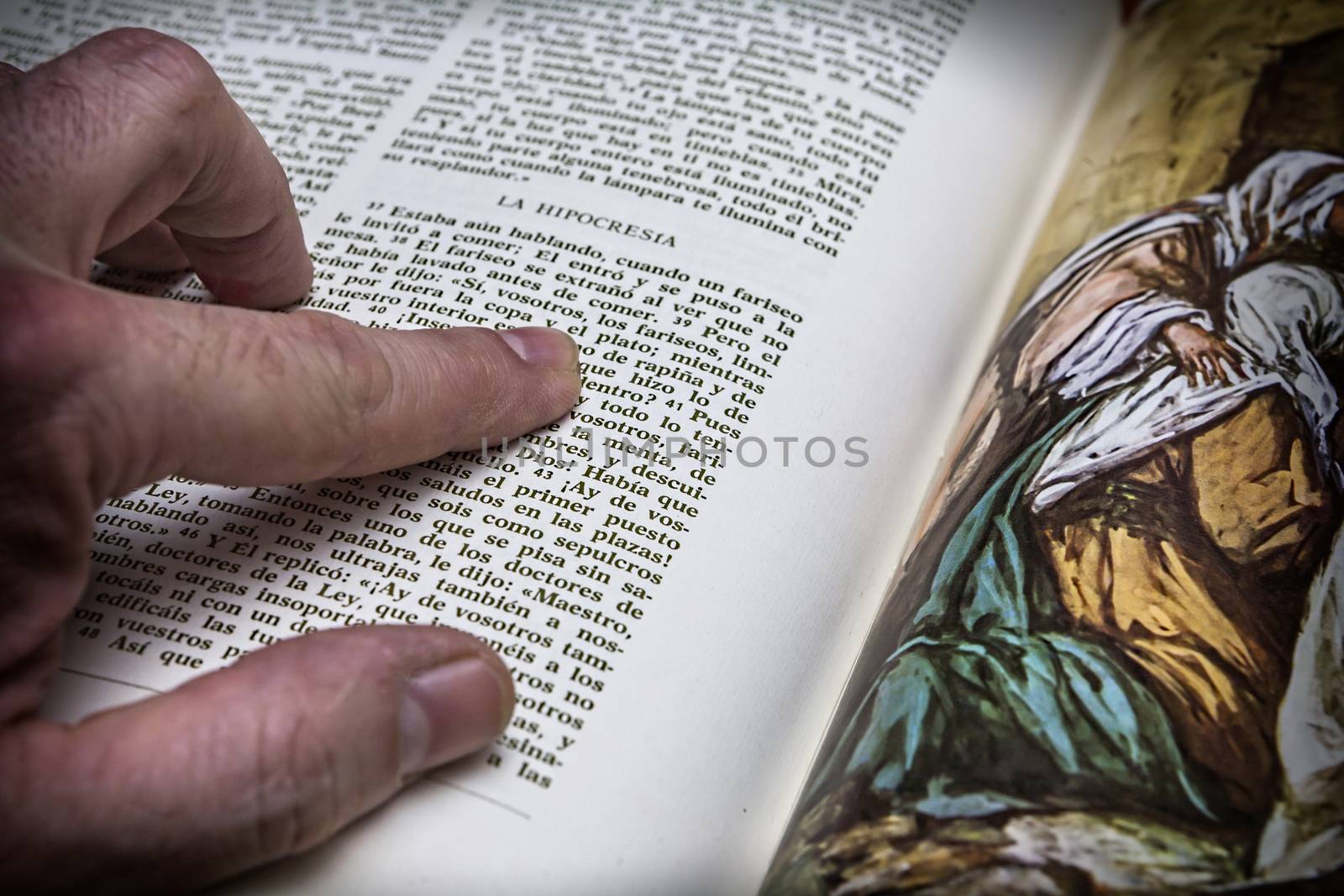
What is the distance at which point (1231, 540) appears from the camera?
70 centimetres

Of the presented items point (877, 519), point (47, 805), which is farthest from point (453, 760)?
point (877, 519)

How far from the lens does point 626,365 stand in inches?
31.8

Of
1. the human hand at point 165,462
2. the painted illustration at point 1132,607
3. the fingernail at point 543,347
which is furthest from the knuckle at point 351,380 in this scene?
the painted illustration at point 1132,607

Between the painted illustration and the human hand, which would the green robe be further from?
the human hand

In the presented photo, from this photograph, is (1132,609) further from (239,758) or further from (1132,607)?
(239,758)

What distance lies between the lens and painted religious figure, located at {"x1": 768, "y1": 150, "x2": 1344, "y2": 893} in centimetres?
60

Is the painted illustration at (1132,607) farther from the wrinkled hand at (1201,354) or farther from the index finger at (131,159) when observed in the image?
the index finger at (131,159)

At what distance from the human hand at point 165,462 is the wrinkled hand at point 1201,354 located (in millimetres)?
562

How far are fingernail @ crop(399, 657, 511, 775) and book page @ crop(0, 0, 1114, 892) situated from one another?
0.13 ft

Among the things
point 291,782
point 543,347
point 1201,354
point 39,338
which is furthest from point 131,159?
point 1201,354

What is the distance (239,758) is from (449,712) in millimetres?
116

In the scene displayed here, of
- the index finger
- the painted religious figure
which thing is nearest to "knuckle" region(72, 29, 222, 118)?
the index finger

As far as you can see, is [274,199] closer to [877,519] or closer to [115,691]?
[115,691]

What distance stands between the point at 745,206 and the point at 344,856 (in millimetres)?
621
